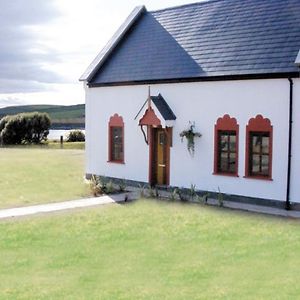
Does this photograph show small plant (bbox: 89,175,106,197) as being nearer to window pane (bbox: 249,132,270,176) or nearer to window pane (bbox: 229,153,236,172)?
window pane (bbox: 229,153,236,172)

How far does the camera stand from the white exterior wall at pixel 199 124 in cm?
1630

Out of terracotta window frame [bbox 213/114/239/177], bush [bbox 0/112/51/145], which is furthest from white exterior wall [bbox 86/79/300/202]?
bush [bbox 0/112/51/145]

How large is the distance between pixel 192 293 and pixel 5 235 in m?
5.74

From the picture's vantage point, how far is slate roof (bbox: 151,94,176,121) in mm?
18953

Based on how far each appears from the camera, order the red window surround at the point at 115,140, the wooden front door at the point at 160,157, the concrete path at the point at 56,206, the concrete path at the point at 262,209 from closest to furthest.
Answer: the concrete path at the point at 56,206 → the concrete path at the point at 262,209 → the wooden front door at the point at 160,157 → the red window surround at the point at 115,140

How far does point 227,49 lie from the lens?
18.2 meters

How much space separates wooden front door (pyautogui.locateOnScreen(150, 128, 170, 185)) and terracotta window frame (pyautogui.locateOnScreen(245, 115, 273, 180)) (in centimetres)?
347

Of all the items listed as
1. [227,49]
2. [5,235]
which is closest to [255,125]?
[227,49]

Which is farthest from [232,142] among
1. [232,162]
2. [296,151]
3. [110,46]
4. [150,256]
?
[150,256]

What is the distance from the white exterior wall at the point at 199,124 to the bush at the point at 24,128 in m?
28.2

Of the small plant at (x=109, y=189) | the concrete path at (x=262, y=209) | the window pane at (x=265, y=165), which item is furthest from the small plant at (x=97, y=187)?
the window pane at (x=265, y=165)

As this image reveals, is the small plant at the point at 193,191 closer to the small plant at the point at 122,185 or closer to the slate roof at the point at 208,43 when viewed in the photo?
the small plant at the point at 122,185

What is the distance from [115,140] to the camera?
21844mm

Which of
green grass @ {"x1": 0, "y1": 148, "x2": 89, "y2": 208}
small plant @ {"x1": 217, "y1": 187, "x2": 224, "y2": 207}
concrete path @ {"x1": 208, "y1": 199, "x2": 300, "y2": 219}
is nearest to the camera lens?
concrete path @ {"x1": 208, "y1": 199, "x2": 300, "y2": 219}
